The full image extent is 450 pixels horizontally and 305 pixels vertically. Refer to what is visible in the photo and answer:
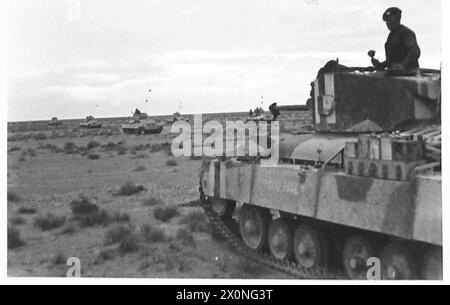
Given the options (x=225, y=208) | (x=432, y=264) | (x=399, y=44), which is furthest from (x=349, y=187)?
(x=225, y=208)

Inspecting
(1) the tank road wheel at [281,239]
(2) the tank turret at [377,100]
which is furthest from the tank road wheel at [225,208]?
(2) the tank turret at [377,100]

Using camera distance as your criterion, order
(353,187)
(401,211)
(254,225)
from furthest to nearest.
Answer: (254,225) < (353,187) < (401,211)

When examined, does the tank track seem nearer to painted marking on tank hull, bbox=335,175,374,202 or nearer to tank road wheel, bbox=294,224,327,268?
tank road wheel, bbox=294,224,327,268

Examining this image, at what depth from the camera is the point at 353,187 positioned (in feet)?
22.2

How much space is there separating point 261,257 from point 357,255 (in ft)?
7.36

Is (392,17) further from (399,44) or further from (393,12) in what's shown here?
(399,44)

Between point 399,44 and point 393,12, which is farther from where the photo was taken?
point 399,44

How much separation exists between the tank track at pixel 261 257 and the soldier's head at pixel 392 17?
3537 millimetres

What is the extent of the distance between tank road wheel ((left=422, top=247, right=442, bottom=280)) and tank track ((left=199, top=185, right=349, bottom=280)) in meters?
1.45

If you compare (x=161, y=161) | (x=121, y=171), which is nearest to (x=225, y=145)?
(x=121, y=171)

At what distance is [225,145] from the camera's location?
430 inches
